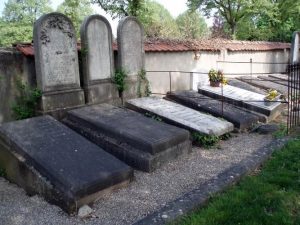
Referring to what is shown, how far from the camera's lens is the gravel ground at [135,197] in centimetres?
405

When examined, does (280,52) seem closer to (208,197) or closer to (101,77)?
(101,77)

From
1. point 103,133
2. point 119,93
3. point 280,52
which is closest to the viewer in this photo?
point 103,133

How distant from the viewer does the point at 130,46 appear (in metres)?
8.24

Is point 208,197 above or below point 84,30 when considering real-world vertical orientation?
below

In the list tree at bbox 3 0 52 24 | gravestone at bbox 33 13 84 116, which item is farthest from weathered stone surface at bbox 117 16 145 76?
tree at bbox 3 0 52 24

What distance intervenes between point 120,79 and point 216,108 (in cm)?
241

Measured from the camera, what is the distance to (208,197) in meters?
4.10

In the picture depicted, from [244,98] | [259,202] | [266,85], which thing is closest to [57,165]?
[259,202]

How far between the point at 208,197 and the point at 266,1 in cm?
2299

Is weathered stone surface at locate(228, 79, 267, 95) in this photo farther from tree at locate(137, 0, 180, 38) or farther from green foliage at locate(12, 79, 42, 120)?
tree at locate(137, 0, 180, 38)

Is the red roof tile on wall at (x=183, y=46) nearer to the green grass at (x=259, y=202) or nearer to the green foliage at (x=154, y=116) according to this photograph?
→ the green foliage at (x=154, y=116)

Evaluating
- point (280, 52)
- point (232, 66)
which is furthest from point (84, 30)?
point (280, 52)

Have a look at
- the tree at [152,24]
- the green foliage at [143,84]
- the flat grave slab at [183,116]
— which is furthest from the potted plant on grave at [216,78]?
the tree at [152,24]

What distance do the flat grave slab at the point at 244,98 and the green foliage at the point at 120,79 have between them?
8.83 feet
